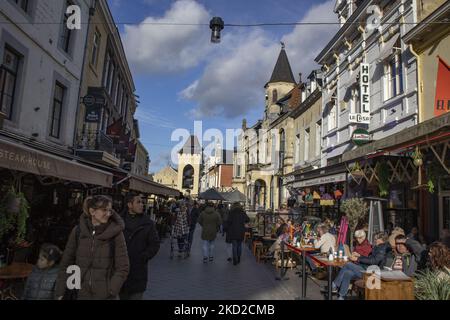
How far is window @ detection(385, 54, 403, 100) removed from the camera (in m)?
11.5

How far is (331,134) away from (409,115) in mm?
6008

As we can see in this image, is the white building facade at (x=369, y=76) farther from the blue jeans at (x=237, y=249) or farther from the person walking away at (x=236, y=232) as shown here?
the blue jeans at (x=237, y=249)

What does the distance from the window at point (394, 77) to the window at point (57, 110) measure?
1126cm

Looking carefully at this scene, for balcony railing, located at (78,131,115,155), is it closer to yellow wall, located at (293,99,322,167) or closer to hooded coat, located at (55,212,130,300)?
yellow wall, located at (293,99,322,167)

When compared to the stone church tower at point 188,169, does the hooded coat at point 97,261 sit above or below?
below

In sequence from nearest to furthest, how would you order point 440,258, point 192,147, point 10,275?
point 10,275 < point 440,258 < point 192,147

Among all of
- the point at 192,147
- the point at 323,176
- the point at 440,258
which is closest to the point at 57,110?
the point at 323,176

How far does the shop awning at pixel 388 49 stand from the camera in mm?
11508

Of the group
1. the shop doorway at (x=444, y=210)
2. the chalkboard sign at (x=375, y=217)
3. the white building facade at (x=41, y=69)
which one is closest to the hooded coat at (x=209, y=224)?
the chalkboard sign at (x=375, y=217)

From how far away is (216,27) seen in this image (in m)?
8.37

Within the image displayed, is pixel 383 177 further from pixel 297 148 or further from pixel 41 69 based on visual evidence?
pixel 297 148

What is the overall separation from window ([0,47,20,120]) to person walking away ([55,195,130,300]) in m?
7.44

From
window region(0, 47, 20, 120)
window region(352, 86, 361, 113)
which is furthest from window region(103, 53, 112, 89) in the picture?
window region(352, 86, 361, 113)

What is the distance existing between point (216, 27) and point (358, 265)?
5985 millimetres
